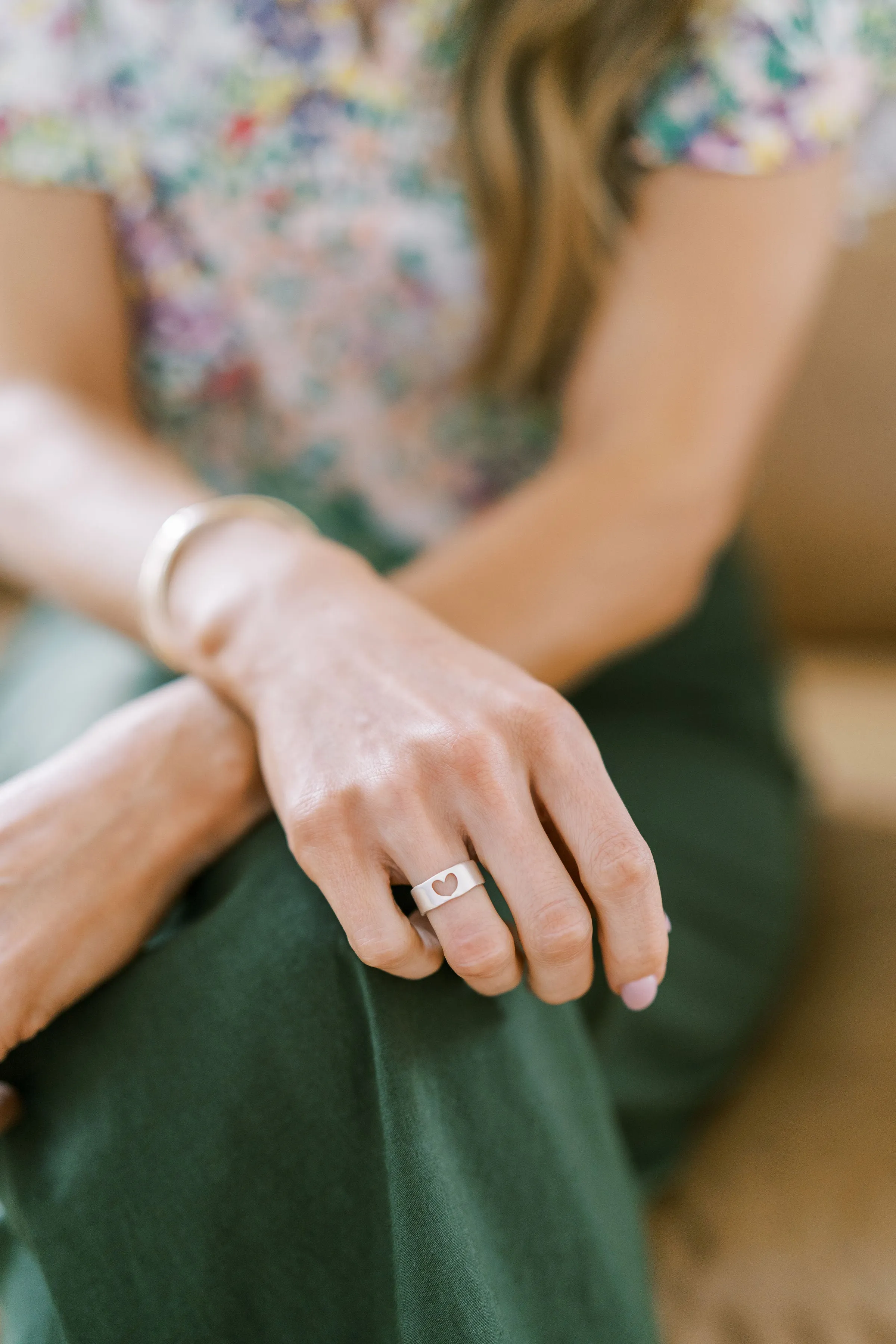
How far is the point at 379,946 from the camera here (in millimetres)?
310

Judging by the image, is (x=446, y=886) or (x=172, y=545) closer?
(x=446, y=886)

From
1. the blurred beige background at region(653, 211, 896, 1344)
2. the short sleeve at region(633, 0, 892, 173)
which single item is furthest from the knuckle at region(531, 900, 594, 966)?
the short sleeve at region(633, 0, 892, 173)

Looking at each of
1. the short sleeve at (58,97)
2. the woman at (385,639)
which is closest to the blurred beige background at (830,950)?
the woman at (385,639)

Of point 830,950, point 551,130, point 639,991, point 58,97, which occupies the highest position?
point 58,97

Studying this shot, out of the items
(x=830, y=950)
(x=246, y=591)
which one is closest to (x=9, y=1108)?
(x=246, y=591)

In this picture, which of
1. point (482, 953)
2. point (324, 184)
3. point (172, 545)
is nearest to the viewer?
point (482, 953)

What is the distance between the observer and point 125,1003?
35cm

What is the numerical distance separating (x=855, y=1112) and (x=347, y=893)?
348 mm

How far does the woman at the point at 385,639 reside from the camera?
32 centimetres

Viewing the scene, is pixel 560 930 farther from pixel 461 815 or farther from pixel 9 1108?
pixel 9 1108

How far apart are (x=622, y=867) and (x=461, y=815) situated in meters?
0.05

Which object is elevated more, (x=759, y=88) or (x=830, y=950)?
(x=759, y=88)

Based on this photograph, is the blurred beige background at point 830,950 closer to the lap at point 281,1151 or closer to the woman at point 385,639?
the woman at point 385,639

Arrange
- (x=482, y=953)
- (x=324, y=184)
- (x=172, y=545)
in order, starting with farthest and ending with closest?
(x=324, y=184) → (x=172, y=545) → (x=482, y=953)
